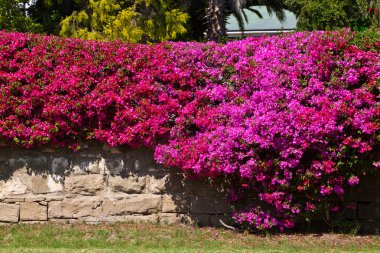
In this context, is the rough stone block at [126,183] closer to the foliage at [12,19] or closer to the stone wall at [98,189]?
the stone wall at [98,189]

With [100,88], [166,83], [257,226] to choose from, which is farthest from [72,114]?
[257,226]

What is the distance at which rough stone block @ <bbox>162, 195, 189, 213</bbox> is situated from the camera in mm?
7180

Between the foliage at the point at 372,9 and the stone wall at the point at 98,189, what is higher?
the foliage at the point at 372,9

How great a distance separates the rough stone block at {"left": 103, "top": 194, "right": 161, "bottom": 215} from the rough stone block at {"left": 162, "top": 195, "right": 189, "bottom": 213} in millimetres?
92

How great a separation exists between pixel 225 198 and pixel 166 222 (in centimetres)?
83

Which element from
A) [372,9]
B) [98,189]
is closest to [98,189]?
[98,189]

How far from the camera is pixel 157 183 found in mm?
7160

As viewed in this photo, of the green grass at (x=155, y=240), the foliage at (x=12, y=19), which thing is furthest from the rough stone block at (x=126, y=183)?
the foliage at (x=12, y=19)

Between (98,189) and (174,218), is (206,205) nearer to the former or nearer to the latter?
(174,218)

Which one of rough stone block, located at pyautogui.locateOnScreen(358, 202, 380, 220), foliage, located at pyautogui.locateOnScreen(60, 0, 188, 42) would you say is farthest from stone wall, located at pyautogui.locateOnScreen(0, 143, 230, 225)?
foliage, located at pyautogui.locateOnScreen(60, 0, 188, 42)

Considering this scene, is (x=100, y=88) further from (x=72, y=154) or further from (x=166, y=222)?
(x=166, y=222)

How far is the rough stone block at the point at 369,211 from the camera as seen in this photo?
7.06 meters

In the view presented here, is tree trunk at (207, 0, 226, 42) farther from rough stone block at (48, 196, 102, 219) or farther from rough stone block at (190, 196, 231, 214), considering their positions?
rough stone block at (48, 196, 102, 219)

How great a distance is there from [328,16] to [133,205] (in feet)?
24.2
